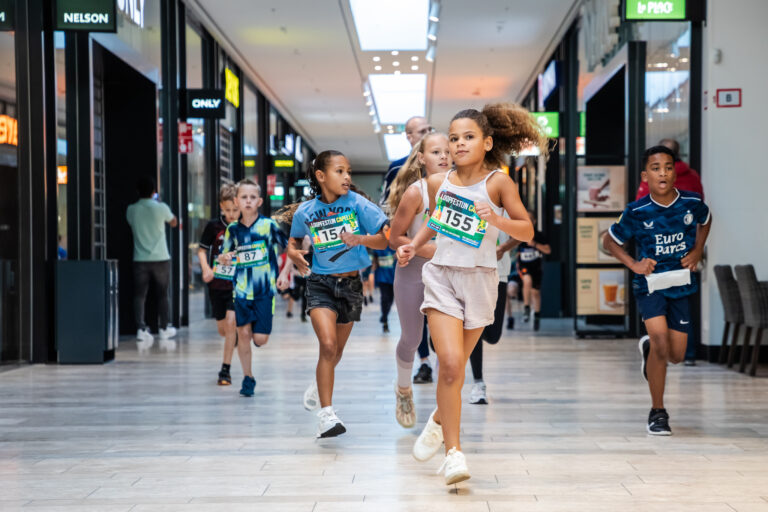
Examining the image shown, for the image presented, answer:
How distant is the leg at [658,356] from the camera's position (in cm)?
486

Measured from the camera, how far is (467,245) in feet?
12.4

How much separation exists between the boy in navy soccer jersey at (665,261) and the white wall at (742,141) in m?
3.58

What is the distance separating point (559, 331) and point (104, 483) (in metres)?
8.86

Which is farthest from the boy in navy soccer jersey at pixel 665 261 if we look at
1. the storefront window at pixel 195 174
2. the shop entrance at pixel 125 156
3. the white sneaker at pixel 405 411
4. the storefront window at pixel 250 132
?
the storefront window at pixel 250 132

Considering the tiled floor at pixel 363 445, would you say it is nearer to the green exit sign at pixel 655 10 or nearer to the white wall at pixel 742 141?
the white wall at pixel 742 141

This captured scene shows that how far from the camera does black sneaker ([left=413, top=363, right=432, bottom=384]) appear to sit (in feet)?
22.3

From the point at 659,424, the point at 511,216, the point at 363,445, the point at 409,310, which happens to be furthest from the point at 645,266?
the point at 363,445

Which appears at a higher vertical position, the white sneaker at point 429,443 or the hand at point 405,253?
the hand at point 405,253

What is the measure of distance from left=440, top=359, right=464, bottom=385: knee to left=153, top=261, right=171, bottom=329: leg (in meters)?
7.49

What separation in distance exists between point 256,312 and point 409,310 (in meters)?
1.78

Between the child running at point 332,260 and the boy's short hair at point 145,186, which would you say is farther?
the boy's short hair at point 145,186

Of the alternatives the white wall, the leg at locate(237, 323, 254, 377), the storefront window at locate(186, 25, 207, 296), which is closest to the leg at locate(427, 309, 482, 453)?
the leg at locate(237, 323, 254, 377)

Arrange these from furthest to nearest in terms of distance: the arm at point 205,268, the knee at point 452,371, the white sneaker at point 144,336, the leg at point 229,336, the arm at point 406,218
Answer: the white sneaker at point 144,336 → the leg at point 229,336 → the arm at point 205,268 → the arm at point 406,218 → the knee at point 452,371

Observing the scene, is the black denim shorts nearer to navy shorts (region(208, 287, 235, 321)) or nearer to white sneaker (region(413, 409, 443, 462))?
white sneaker (region(413, 409, 443, 462))
